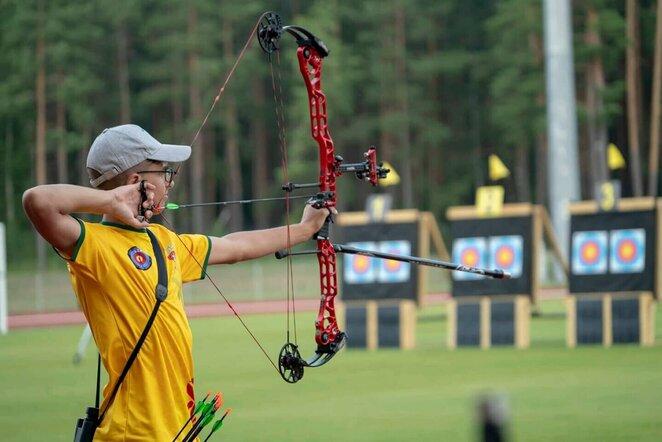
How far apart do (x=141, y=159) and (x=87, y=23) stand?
3988cm

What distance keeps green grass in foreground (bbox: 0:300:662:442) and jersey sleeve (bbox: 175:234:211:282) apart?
153 centimetres

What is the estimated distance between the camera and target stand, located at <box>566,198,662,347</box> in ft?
38.5

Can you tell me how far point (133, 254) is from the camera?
3391mm

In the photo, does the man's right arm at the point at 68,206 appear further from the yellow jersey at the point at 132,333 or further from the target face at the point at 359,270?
the target face at the point at 359,270

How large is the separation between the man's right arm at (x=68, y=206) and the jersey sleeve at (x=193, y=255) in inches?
14.4

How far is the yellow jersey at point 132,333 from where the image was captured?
10.9 ft

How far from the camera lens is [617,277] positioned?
1191cm

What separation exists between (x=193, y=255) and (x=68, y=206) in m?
0.56

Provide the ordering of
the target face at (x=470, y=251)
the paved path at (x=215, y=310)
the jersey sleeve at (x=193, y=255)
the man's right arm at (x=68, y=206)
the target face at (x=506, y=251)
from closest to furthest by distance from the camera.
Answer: the man's right arm at (x=68, y=206), the jersey sleeve at (x=193, y=255), the target face at (x=506, y=251), the target face at (x=470, y=251), the paved path at (x=215, y=310)

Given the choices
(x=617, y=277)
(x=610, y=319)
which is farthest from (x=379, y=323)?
(x=617, y=277)

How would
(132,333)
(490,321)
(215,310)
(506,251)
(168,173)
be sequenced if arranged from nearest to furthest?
(132,333) → (168,173) → (490,321) → (506,251) → (215,310)

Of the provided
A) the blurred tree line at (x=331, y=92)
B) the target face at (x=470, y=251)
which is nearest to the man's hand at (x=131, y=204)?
the target face at (x=470, y=251)

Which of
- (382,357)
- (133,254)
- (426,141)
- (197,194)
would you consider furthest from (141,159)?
(426,141)

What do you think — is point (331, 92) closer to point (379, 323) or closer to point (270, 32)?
point (379, 323)
